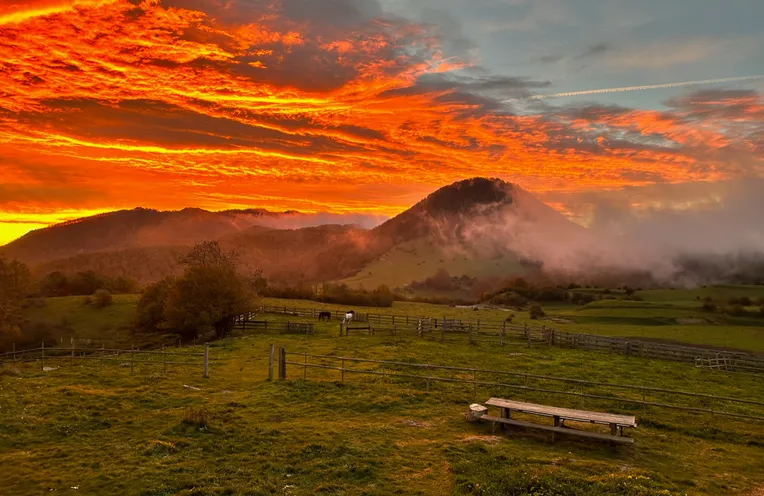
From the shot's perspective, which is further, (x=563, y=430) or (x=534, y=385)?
(x=534, y=385)

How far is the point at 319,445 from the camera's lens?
15.6 m

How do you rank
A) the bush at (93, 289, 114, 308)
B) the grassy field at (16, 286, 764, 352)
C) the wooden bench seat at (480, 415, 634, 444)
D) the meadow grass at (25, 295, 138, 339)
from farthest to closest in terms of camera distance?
the bush at (93, 289, 114, 308) < the meadow grass at (25, 295, 138, 339) < the grassy field at (16, 286, 764, 352) < the wooden bench seat at (480, 415, 634, 444)

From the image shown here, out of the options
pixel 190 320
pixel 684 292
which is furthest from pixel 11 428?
pixel 684 292

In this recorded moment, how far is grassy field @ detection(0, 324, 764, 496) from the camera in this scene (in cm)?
1302

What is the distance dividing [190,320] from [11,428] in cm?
3377

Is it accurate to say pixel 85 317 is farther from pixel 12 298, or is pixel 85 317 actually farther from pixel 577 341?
pixel 577 341

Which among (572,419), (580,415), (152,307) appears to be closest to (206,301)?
(152,307)

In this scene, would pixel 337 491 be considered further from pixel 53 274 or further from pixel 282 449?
pixel 53 274

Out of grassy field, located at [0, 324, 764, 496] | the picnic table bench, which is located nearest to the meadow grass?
grassy field, located at [0, 324, 764, 496]

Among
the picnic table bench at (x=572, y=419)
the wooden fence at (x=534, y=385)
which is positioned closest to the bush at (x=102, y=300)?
the wooden fence at (x=534, y=385)

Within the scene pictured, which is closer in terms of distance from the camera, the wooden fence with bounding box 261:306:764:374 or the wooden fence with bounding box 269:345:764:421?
the wooden fence with bounding box 269:345:764:421

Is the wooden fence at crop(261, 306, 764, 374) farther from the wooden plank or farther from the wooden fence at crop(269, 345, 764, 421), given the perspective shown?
the wooden plank

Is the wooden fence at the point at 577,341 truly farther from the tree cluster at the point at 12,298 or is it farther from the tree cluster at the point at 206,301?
the tree cluster at the point at 12,298

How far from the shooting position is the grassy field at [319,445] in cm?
1302
